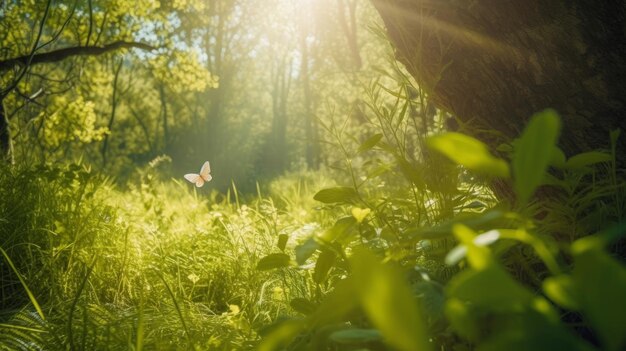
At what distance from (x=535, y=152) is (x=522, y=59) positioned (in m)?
1.06

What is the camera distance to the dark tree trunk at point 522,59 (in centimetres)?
125

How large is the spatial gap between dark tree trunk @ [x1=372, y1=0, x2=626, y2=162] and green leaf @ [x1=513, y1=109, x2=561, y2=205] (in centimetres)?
80

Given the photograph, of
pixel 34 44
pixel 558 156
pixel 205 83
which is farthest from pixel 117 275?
pixel 205 83

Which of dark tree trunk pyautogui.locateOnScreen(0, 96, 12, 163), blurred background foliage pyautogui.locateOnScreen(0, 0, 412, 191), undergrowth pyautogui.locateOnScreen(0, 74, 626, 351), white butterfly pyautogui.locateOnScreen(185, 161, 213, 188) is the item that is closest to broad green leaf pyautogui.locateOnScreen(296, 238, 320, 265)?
undergrowth pyautogui.locateOnScreen(0, 74, 626, 351)

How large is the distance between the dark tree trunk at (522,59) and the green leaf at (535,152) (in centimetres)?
80

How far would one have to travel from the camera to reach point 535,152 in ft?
1.30

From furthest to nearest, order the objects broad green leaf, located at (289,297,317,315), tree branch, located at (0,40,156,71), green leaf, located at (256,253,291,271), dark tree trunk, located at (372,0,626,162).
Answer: tree branch, located at (0,40,156,71) → dark tree trunk, located at (372,0,626,162) → broad green leaf, located at (289,297,317,315) → green leaf, located at (256,253,291,271)

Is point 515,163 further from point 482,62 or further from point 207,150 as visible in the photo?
point 207,150

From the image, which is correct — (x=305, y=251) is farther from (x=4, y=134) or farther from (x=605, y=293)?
(x=4, y=134)

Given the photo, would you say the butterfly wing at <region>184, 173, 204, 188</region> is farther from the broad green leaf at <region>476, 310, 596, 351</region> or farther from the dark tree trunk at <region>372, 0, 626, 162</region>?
the broad green leaf at <region>476, 310, 596, 351</region>

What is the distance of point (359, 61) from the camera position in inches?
648

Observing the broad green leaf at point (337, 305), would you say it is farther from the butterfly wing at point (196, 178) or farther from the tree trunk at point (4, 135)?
the tree trunk at point (4, 135)

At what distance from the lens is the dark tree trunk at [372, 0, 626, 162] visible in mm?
1254

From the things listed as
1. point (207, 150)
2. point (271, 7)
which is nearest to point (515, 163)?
point (271, 7)
